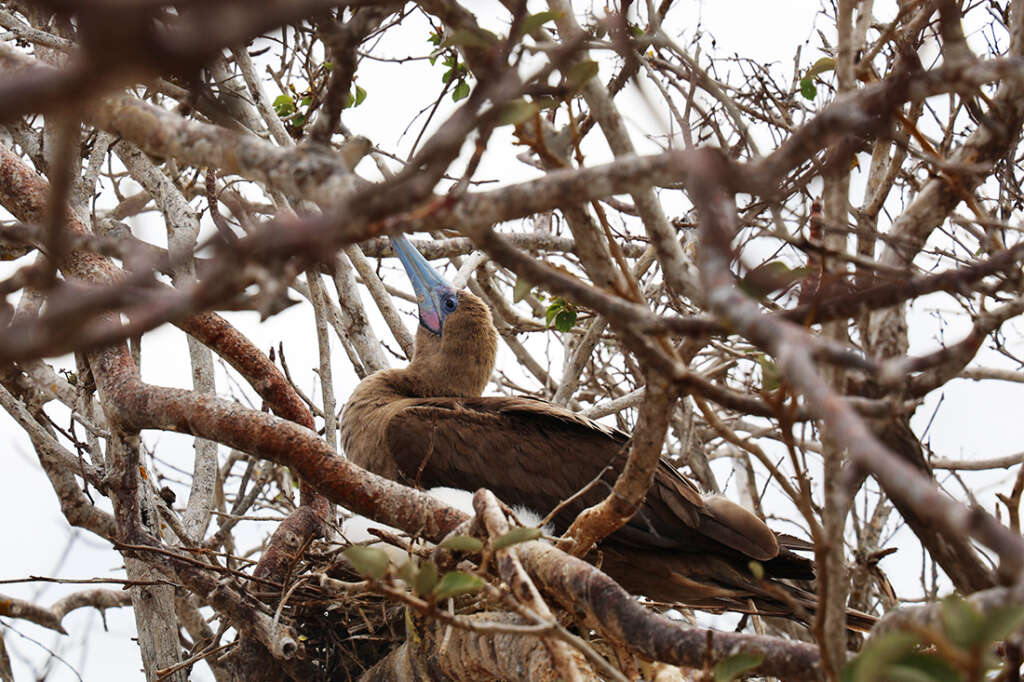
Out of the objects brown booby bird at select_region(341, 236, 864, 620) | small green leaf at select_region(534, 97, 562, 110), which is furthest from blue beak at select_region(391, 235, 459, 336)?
small green leaf at select_region(534, 97, 562, 110)

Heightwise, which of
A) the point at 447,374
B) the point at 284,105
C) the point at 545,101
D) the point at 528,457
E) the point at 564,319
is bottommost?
the point at 545,101

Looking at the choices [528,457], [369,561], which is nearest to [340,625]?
[528,457]

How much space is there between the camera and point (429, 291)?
20.2ft

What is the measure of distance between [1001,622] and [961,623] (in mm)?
52

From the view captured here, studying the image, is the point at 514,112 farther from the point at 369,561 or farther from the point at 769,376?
the point at 769,376

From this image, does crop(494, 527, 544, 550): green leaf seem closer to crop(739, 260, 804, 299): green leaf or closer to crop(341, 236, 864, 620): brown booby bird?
crop(739, 260, 804, 299): green leaf

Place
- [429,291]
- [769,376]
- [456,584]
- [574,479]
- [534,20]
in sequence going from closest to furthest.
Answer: [456,584] → [534,20] → [769,376] → [574,479] → [429,291]

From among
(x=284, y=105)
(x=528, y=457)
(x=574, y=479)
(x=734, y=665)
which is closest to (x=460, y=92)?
(x=284, y=105)

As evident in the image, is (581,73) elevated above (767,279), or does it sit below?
above

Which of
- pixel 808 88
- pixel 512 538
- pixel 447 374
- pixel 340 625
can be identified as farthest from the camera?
pixel 447 374

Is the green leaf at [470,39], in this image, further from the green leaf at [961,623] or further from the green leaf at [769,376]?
the green leaf at [769,376]

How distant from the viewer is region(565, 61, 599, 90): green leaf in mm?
2270

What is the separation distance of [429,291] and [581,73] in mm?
3929

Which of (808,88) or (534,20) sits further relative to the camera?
(808,88)
